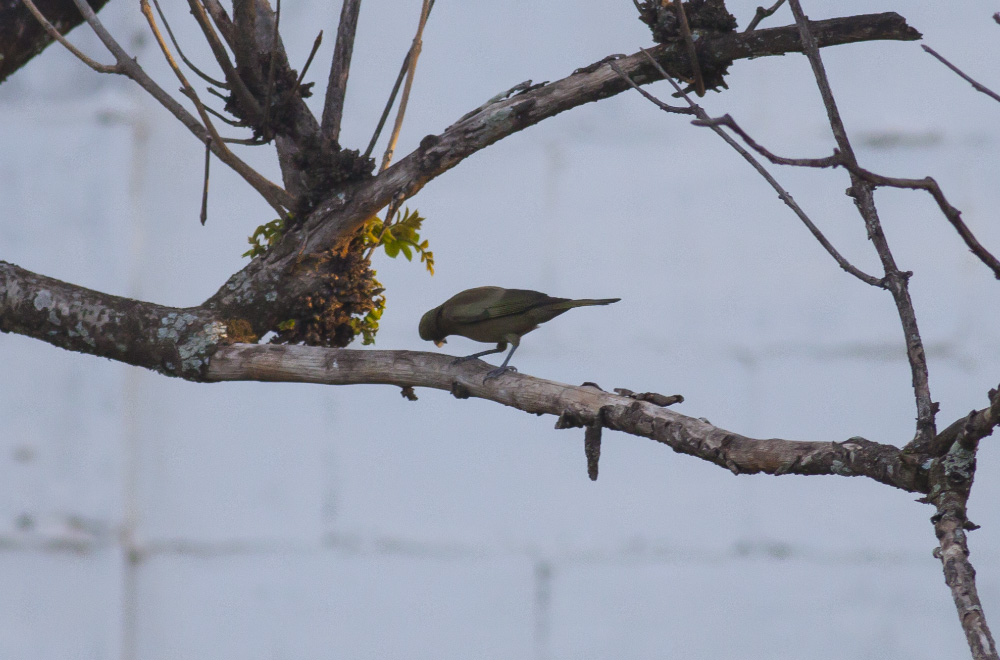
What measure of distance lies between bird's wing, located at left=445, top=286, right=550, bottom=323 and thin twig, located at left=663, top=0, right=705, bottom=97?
357mm

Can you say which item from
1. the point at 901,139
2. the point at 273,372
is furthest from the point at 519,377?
the point at 901,139

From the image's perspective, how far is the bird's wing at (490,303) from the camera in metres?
1.29

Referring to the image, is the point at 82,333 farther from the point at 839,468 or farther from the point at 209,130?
the point at 839,468

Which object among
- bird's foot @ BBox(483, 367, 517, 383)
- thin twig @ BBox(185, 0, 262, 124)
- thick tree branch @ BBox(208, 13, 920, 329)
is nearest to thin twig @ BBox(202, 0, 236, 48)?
thin twig @ BBox(185, 0, 262, 124)

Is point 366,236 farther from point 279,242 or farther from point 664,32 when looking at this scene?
point 664,32

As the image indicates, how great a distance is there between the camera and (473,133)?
3.85ft

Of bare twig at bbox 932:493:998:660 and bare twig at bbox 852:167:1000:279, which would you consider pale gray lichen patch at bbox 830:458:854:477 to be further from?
bare twig at bbox 852:167:1000:279

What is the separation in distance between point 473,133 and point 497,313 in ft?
0.89

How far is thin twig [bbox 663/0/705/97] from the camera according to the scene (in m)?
1.02

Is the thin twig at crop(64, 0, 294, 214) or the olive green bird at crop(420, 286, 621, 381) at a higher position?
the thin twig at crop(64, 0, 294, 214)

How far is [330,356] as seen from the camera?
1.15 m

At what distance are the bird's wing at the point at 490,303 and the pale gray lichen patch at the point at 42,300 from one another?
55 centimetres

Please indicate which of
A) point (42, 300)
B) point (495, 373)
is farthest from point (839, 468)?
point (42, 300)

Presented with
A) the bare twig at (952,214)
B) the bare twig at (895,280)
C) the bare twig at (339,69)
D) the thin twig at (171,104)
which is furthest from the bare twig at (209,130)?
the bare twig at (952,214)
